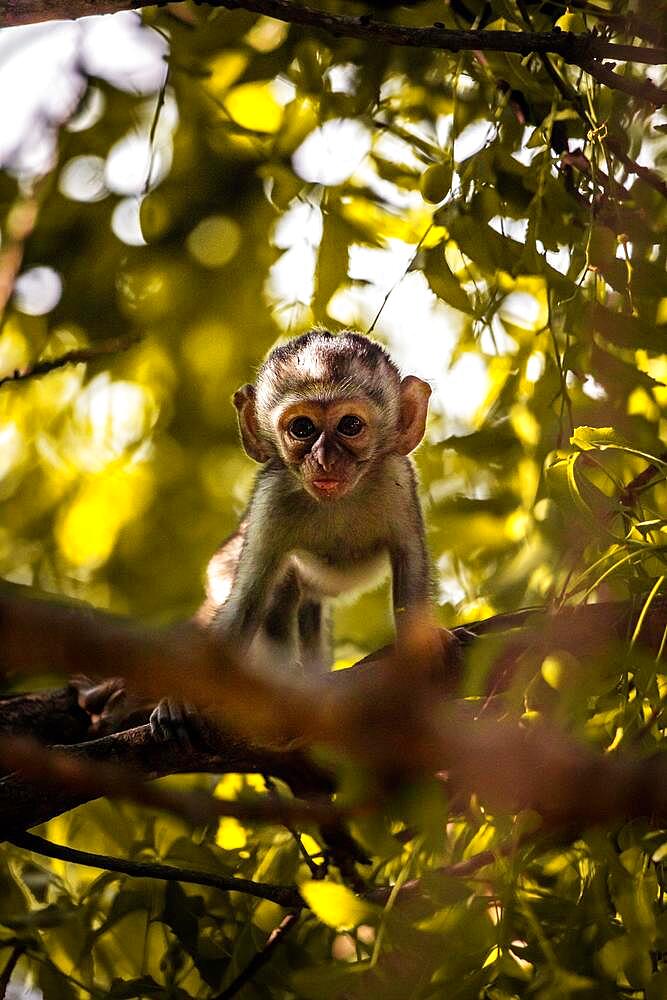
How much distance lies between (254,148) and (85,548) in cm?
133

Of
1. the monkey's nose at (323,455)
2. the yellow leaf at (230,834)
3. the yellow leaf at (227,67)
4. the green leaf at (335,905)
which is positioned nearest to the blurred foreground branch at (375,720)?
the green leaf at (335,905)

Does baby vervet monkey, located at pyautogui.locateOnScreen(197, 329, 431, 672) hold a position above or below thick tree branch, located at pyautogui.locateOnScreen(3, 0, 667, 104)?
below

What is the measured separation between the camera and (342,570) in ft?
10.7

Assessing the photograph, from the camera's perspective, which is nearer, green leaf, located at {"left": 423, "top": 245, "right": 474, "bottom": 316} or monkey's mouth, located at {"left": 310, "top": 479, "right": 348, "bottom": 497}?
green leaf, located at {"left": 423, "top": 245, "right": 474, "bottom": 316}

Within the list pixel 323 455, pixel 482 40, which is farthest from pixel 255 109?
pixel 482 40

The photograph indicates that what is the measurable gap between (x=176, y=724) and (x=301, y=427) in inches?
38.3

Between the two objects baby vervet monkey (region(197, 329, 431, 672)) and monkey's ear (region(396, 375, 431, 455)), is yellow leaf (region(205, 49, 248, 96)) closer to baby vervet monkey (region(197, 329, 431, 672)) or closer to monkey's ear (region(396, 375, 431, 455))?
baby vervet monkey (region(197, 329, 431, 672))

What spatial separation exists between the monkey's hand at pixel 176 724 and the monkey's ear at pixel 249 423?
0.88 meters

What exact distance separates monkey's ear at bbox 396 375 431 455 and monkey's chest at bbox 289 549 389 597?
29 centimetres

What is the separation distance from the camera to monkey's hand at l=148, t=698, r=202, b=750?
2422 mm

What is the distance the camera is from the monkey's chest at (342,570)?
128 inches

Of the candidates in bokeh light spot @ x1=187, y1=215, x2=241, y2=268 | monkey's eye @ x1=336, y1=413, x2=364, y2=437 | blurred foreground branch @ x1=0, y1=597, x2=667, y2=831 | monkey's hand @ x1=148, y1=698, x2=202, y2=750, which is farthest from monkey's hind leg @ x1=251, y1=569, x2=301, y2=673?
bokeh light spot @ x1=187, y1=215, x2=241, y2=268

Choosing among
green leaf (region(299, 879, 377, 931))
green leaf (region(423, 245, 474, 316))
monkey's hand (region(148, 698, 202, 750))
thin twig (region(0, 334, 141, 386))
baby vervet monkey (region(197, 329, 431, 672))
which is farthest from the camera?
baby vervet monkey (region(197, 329, 431, 672))

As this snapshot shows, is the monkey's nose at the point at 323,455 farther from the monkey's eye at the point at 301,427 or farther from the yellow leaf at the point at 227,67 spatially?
the yellow leaf at the point at 227,67
